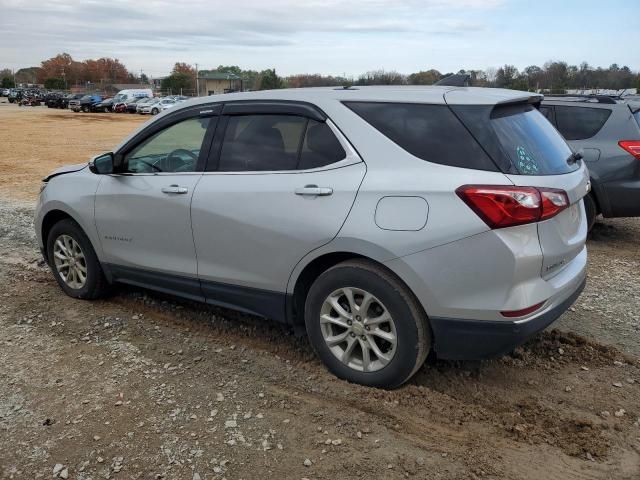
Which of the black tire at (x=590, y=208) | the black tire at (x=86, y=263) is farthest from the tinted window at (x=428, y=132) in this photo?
the black tire at (x=590, y=208)

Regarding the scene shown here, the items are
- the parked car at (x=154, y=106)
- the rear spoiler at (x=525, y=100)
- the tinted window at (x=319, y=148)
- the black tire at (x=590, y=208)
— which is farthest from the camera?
the parked car at (x=154, y=106)

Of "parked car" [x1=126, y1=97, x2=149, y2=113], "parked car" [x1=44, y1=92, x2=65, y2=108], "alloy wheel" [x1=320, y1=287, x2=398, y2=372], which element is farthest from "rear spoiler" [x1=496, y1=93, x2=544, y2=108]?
"parked car" [x1=44, y1=92, x2=65, y2=108]

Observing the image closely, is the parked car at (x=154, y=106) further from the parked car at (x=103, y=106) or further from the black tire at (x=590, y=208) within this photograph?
the black tire at (x=590, y=208)

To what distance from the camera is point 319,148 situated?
3627 millimetres

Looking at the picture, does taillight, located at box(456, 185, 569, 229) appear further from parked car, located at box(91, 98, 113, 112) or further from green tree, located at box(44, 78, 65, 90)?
green tree, located at box(44, 78, 65, 90)

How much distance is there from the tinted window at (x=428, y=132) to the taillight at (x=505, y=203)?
16 centimetres

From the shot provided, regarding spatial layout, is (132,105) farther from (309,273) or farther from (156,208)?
(309,273)

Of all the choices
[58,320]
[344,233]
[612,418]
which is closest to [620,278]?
[612,418]

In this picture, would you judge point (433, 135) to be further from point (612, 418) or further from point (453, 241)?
point (612, 418)

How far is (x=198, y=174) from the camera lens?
4.11 meters

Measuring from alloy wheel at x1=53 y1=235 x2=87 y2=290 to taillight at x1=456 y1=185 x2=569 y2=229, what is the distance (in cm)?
339

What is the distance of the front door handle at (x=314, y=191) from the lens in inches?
137

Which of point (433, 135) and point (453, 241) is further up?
point (433, 135)

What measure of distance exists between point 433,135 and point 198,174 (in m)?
1.68
